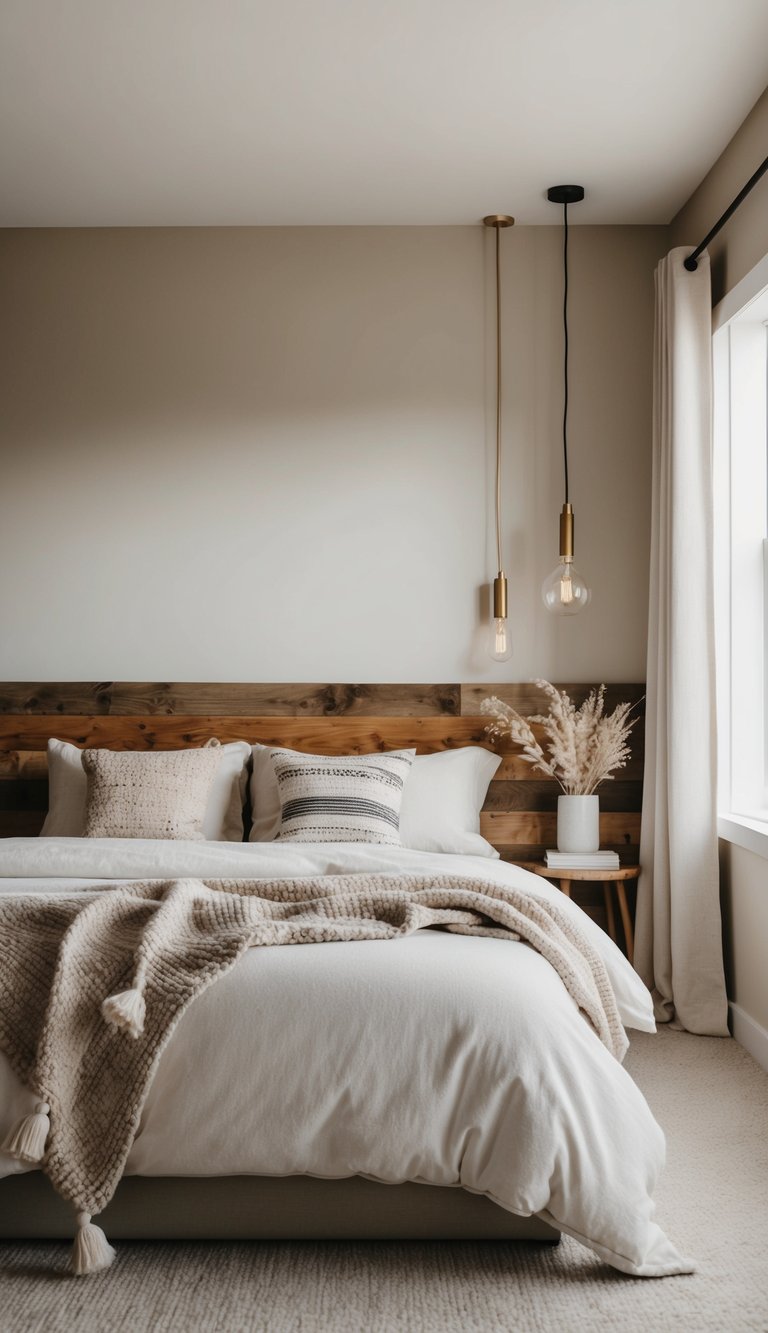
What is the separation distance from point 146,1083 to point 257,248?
127 inches

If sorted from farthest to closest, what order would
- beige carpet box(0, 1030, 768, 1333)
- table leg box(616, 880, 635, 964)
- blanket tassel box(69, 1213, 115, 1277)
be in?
table leg box(616, 880, 635, 964)
blanket tassel box(69, 1213, 115, 1277)
beige carpet box(0, 1030, 768, 1333)

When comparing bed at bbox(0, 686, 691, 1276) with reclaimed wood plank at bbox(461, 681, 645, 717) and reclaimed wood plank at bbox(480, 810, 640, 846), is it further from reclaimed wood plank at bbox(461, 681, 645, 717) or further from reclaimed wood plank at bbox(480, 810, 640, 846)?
reclaimed wood plank at bbox(461, 681, 645, 717)

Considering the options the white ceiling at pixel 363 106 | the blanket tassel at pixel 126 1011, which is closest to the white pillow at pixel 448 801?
the blanket tassel at pixel 126 1011

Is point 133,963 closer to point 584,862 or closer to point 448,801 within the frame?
point 448,801

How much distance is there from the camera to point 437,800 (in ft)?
12.3

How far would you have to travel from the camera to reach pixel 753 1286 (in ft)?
6.46

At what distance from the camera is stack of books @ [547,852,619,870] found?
12.2 ft

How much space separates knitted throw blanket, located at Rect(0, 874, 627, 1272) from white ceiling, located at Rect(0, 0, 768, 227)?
217 cm

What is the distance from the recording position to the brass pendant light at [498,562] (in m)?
4.04

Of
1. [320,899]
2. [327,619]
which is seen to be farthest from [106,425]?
[320,899]

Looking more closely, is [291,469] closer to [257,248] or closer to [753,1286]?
[257,248]

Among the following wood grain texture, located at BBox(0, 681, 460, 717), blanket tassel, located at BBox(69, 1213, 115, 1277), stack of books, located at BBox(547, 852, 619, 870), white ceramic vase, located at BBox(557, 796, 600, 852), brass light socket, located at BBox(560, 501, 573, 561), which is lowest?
blanket tassel, located at BBox(69, 1213, 115, 1277)

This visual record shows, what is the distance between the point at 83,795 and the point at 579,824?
1662mm

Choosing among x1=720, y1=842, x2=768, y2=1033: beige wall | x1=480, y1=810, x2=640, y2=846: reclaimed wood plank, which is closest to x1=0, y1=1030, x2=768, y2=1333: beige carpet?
x1=720, y1=842, x2=768, y2=1033: beige wall
